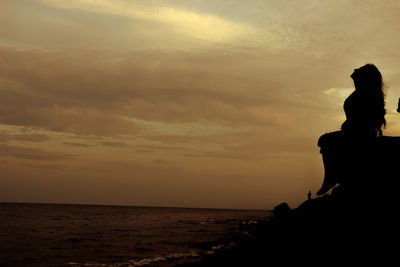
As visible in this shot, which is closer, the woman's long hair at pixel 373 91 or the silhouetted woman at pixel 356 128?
the silhouetted woman at pixel 356 128

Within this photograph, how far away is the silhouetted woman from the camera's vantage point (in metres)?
15.4

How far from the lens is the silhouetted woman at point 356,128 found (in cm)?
1538

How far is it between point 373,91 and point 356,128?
1.75m

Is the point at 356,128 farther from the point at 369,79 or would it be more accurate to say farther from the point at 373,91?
the point at 369,79

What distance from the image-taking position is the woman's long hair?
15797 mm

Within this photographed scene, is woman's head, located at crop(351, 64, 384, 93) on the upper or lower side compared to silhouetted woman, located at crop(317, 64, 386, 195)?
upper

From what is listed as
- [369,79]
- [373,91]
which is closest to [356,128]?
[373,91]

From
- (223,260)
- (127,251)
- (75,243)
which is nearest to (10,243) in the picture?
(75,243)

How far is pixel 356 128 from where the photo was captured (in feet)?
51.6

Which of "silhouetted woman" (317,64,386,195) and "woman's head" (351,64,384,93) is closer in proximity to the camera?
"silhouetted woman" (317,64,386,195)

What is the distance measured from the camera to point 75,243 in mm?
42625

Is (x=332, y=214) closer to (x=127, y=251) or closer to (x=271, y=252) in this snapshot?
(x=271, y=252)

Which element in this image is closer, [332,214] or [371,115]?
[332,214]

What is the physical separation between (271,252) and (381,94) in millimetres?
8032
